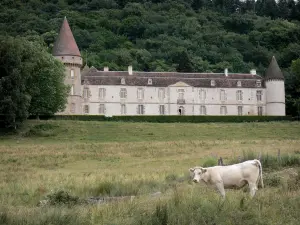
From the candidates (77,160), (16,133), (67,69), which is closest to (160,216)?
(77,160)

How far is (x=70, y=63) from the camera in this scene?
59.9 meters

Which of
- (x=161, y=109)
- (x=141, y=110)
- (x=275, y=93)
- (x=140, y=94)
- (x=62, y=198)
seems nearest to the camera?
(x=62, y=198)

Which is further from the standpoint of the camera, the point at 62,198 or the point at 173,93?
the point at 173,93

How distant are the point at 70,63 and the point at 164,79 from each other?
1159 centimetres

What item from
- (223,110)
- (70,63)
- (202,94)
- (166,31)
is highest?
(166,31)

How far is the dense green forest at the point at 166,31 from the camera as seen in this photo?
95.1 meters

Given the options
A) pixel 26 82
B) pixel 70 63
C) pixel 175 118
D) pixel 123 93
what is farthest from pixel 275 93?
pixel 26 82

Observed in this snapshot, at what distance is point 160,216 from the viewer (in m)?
11.3

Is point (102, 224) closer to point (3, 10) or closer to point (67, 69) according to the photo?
point (67, 69)

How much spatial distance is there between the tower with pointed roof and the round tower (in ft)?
72.2

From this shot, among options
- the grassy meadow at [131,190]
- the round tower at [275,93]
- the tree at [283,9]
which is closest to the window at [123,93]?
the round tower at [275,93]

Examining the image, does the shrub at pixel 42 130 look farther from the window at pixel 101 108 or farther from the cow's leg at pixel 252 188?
the cow's leg at pixel 252 188

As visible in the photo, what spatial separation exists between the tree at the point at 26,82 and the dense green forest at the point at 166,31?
33604 millimetres

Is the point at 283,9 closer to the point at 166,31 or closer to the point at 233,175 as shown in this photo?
the point at 166,31
